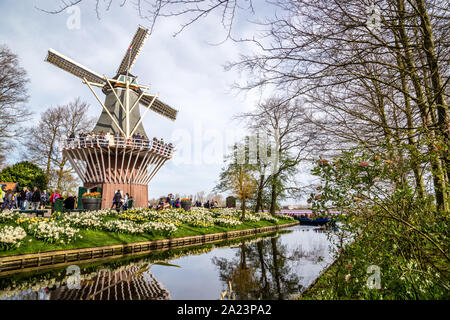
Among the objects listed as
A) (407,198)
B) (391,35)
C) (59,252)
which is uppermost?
(391,35)

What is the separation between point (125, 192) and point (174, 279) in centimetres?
1610

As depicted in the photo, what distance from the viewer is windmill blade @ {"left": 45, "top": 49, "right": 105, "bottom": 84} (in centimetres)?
2603

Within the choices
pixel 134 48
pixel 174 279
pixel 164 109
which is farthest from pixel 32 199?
pixel 134 48

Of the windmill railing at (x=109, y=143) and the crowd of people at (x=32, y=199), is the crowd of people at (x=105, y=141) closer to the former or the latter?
the windmill railing at (x=109, y=143)

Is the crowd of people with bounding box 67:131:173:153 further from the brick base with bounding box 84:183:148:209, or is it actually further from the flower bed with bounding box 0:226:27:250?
the flower bed with bounding box 0:226:27:250

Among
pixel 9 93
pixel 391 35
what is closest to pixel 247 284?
pixel 391 35

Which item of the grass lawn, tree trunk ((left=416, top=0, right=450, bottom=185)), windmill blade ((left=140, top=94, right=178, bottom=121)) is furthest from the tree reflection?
windmill blade ((left=140, top=94, right=178, bottom=121))

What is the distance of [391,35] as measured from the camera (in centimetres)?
527

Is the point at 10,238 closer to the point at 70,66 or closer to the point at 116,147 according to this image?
the point at 116,147

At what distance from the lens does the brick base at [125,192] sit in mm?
20417

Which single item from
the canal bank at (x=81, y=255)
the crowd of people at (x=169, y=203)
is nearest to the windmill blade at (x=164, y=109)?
the crowd of people at (x=169, y=203)

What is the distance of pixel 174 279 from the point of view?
265 inches

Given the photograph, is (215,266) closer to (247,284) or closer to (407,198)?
(247,284)

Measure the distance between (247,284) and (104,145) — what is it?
55.7 ft
